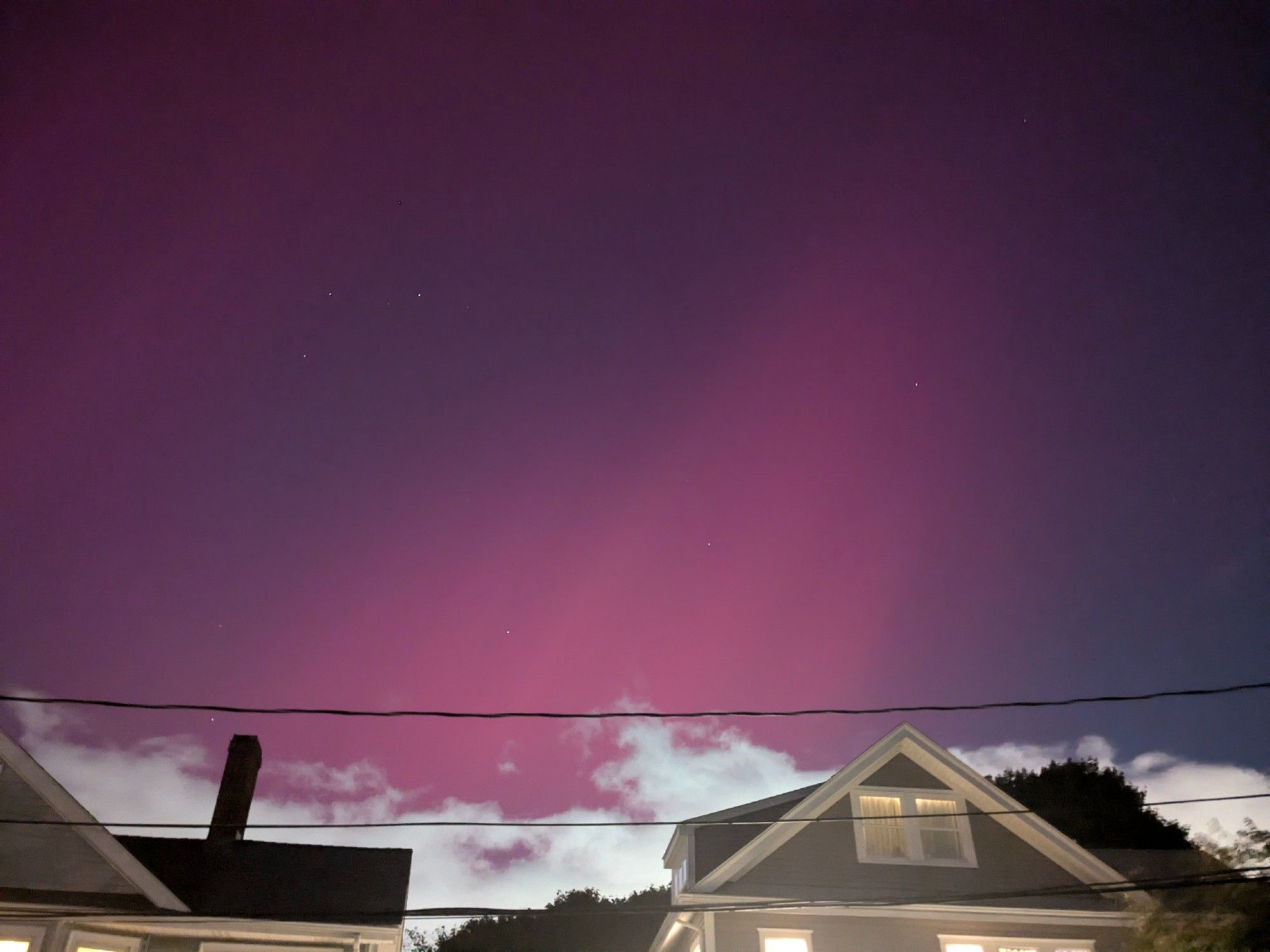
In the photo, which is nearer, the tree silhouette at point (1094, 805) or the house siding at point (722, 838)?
the house siding at point (722, 838)

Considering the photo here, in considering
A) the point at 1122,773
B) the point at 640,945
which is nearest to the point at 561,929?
the point at 640,945

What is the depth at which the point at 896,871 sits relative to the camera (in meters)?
20.9

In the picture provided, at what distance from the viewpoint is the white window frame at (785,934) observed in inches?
768

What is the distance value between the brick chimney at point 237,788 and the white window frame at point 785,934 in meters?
12.2

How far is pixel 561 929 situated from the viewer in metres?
54.2

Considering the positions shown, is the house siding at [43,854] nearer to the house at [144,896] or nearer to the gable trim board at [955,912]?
the house at [144,896]

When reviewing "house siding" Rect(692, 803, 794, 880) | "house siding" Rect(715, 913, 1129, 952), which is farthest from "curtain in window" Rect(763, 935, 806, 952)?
"house siding" Rect(692, 803, 794, 880)

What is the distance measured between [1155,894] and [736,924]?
9.44 m

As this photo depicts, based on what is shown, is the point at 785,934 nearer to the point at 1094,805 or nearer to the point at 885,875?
the point at 885,875

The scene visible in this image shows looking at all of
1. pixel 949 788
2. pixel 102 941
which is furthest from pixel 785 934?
pixel 102 941

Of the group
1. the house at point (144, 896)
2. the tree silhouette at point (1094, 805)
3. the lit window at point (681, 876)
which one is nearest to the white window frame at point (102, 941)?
the house at point (144, 896)

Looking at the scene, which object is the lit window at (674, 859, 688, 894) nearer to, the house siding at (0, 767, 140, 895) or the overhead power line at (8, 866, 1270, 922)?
the overhead power line at (8, 866, 1270, 922)

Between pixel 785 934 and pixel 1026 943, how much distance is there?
5165mm

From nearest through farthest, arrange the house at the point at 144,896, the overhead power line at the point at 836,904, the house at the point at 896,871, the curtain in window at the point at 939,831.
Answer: the overhead power line at the point at 836,904, the house at the point at 144,896, the house at the point at 896,871, the curtain in window at the point at 939,831
